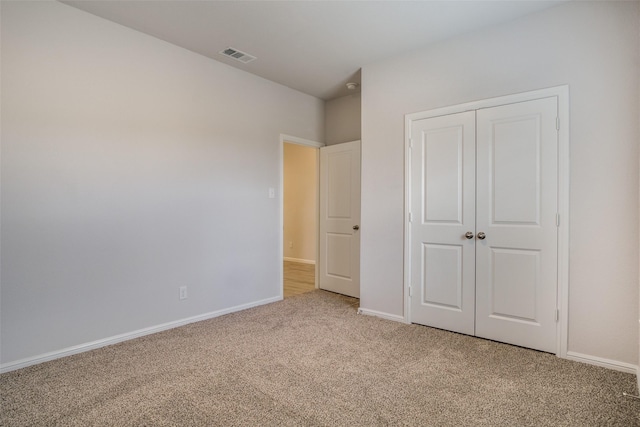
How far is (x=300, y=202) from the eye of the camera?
716cm

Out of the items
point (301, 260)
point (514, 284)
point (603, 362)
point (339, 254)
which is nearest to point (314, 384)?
point (514, 284)

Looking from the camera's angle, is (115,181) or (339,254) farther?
(339,254)

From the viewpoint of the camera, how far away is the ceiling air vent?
328 centimetres

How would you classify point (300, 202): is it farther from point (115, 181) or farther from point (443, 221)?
point (115, 181)

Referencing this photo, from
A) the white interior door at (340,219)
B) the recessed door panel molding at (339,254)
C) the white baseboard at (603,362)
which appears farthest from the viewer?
the recessed door panel molding at (339,254)

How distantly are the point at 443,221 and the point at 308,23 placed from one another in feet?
6.79

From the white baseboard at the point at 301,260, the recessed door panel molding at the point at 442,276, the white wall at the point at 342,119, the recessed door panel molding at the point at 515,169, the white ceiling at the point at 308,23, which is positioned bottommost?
the white baseboard at the point at 301,260

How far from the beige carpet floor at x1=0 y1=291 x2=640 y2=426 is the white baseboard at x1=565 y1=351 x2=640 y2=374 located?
0.08 metres

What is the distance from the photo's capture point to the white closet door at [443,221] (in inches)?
117

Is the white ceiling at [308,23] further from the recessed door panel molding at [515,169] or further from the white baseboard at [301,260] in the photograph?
the white baseboard at [301,260]

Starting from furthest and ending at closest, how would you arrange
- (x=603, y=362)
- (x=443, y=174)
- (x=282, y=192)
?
(x=282, y=192) < (x=443, y=174) < (x=603, y=362)

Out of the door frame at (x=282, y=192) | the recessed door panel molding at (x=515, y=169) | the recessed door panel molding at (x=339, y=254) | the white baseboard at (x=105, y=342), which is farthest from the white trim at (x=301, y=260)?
the recessed door panel molding at (x=515, y=169)

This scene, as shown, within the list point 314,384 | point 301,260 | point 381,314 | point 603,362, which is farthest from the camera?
point 301,260

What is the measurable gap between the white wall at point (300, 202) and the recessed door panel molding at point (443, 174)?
379cm
